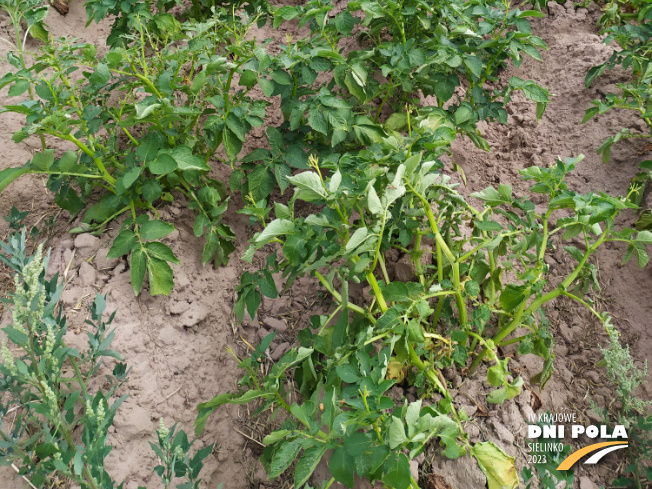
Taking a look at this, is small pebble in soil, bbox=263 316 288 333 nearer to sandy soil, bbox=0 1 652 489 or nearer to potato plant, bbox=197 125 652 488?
sandy soil, bbox=0 1 652 489

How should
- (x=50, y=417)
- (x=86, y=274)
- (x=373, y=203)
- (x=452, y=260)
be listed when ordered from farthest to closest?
(x=86, y=274), (x=452, y=260), (x=373, y=203), (x=50, y=417)

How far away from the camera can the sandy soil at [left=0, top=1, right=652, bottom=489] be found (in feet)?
5.25

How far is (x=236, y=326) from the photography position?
1980mm

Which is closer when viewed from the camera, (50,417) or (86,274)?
(50,417)

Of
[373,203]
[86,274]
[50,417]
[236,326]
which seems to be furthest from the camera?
[236,326]

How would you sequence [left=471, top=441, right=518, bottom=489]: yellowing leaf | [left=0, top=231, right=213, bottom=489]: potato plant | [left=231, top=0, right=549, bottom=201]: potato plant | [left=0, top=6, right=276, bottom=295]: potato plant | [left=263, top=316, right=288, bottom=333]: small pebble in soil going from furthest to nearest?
[left=263, top=316, right=288, bottom=333]: small pebble in soil → [left=231, top=0, right=549, bottom=201]: potato plant → [left=0, top=6, right=276, bottom=295]: potato plant → [left=471, top=441, right=518, bottom=489]: yellowing leaf → [left=0, top=231, right=213, bottom=489]: potato plant

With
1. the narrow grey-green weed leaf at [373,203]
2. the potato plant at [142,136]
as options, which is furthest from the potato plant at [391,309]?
the potato plant at [142,136]

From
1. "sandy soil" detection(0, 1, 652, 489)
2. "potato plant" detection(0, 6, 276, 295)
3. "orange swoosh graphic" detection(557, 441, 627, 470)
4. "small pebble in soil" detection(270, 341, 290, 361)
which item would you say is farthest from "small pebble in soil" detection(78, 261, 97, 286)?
"orange swoosh graphic" detection(557, 441, 627, 470)

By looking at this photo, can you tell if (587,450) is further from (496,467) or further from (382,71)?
(382,71)

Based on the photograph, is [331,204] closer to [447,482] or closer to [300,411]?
[300,411]

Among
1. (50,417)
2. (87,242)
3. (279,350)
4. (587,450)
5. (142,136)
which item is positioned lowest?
(279,350)

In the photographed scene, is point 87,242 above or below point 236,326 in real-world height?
above

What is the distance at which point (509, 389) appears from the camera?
1381 mm

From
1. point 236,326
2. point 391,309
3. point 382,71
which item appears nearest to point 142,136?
point 236,326
